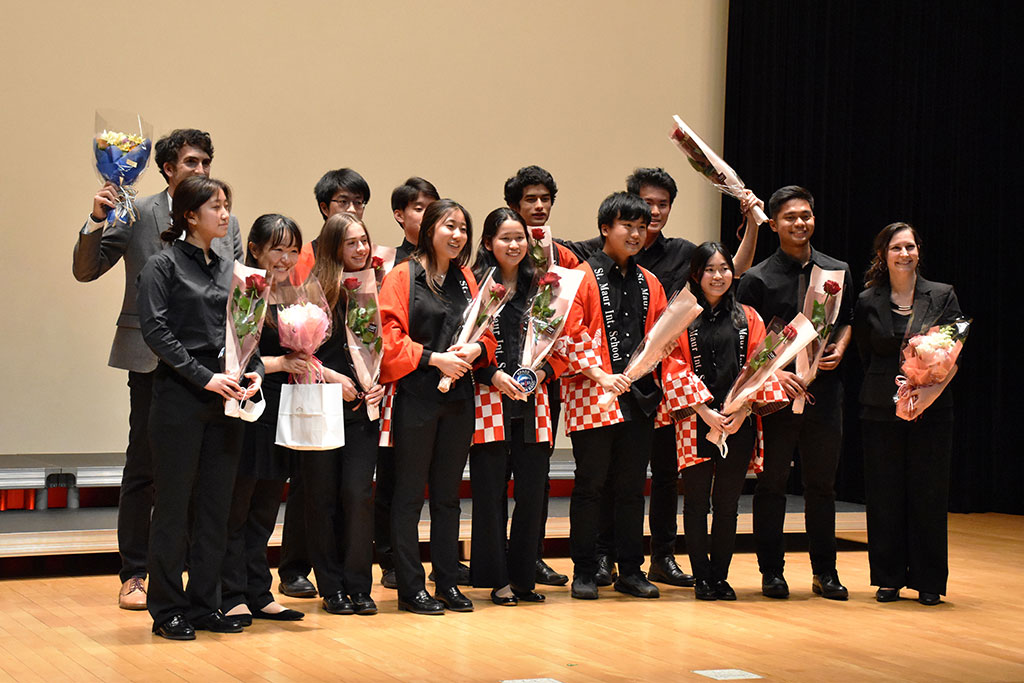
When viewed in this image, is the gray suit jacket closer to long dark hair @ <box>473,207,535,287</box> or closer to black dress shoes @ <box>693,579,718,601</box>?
long dark hair @ <box>473,207,535,287</box>

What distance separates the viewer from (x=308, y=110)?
6.69 m

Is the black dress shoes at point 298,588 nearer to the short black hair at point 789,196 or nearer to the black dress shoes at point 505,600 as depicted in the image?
the black dress shoes at point 505,600

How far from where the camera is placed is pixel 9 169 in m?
6.07

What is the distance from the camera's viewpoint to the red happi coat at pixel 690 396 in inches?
169

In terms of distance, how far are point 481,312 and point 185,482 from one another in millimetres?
1120

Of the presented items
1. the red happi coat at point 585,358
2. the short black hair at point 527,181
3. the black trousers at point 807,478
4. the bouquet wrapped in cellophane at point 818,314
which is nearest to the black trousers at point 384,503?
the red happi coat at point 585,358

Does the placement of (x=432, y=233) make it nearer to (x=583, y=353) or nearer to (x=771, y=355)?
(x=583, y=353)

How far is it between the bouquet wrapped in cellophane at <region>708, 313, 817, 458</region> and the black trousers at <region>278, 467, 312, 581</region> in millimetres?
1500

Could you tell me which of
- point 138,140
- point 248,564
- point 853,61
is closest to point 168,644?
point 248,564

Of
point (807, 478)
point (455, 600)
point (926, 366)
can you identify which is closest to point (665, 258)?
point (807, 478)

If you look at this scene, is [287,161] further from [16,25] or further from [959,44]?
[959,44]

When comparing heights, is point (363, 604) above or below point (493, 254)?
below

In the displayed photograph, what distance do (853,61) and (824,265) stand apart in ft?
11.6

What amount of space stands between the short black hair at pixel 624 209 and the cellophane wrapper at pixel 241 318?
145cm
